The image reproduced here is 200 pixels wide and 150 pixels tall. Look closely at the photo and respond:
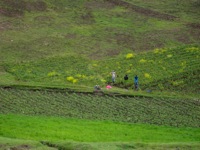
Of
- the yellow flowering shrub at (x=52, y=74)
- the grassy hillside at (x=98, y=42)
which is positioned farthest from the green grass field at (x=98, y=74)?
the grassy hillside at (x=98, y=42)

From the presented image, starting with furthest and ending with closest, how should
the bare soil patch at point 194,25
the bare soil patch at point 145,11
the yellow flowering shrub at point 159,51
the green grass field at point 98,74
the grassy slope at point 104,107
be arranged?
the bare soil patch at point 145,11, the bare soil patch at point 194,25, the yellow flowering shrub at point 159,51, the grassy slope at point 104,107, the green grass field at point 98,74

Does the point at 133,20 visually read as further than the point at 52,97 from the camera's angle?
Yes

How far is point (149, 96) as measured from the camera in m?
39.2

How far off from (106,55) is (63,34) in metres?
8.88

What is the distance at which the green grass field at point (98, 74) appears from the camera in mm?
28859

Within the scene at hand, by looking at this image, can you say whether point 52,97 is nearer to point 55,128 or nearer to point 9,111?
point 9,111

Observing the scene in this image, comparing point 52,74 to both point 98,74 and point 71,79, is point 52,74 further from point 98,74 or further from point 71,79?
point 98,74

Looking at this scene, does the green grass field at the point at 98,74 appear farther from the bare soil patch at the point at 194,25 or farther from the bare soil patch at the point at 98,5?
the bare soil patch at the point at 98,5

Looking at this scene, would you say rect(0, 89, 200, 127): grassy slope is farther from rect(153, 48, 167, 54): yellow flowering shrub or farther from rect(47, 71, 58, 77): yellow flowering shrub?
rect(153, 48, 167, 54): yellow flowering shrub

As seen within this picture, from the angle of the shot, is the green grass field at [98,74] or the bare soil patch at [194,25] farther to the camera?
the bare soil patch at [194,25]

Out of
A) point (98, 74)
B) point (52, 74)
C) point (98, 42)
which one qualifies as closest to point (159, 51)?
point (98, 42)

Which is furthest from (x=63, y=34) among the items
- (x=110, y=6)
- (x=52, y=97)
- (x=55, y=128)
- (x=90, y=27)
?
(x=55, y=128)

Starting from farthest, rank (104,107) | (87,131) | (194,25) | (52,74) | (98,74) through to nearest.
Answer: (194,25), (98,74), (52,74), (104,107), (87,131)

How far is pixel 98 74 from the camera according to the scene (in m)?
45.9
